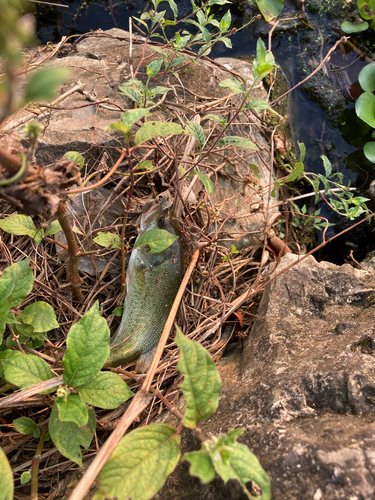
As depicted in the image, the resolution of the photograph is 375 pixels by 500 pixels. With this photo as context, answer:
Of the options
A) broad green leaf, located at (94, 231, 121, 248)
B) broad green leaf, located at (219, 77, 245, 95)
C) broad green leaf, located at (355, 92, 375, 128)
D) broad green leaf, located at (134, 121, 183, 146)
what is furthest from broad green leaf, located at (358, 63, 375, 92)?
broad green leaf, located at (94, 231, 121, 248)

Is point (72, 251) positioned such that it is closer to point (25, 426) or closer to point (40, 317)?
point (40, 317)

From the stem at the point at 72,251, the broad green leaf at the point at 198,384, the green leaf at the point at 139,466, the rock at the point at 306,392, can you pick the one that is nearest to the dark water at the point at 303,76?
the rock at the point at 306,392

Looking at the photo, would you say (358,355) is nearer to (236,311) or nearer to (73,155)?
(236,311)

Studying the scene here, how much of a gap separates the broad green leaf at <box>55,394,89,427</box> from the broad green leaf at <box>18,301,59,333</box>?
462 millimetres

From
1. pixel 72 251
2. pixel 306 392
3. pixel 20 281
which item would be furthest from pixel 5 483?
pixel 306 392

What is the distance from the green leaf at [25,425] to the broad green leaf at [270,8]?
13.0 ft

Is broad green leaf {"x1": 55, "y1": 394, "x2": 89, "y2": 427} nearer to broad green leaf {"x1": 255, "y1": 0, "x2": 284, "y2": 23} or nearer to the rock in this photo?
the rock

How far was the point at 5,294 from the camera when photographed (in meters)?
1.57

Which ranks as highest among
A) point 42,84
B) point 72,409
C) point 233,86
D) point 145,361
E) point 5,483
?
point 42,84

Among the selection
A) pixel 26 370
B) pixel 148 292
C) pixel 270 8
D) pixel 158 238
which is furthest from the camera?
pixel 270 8

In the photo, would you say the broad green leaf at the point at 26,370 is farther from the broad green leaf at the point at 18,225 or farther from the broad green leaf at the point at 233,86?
the broad green leaf at the point at 233,86

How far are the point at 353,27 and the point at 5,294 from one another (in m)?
3.98

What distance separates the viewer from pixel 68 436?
1.49 m

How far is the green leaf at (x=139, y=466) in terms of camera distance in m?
1.10
